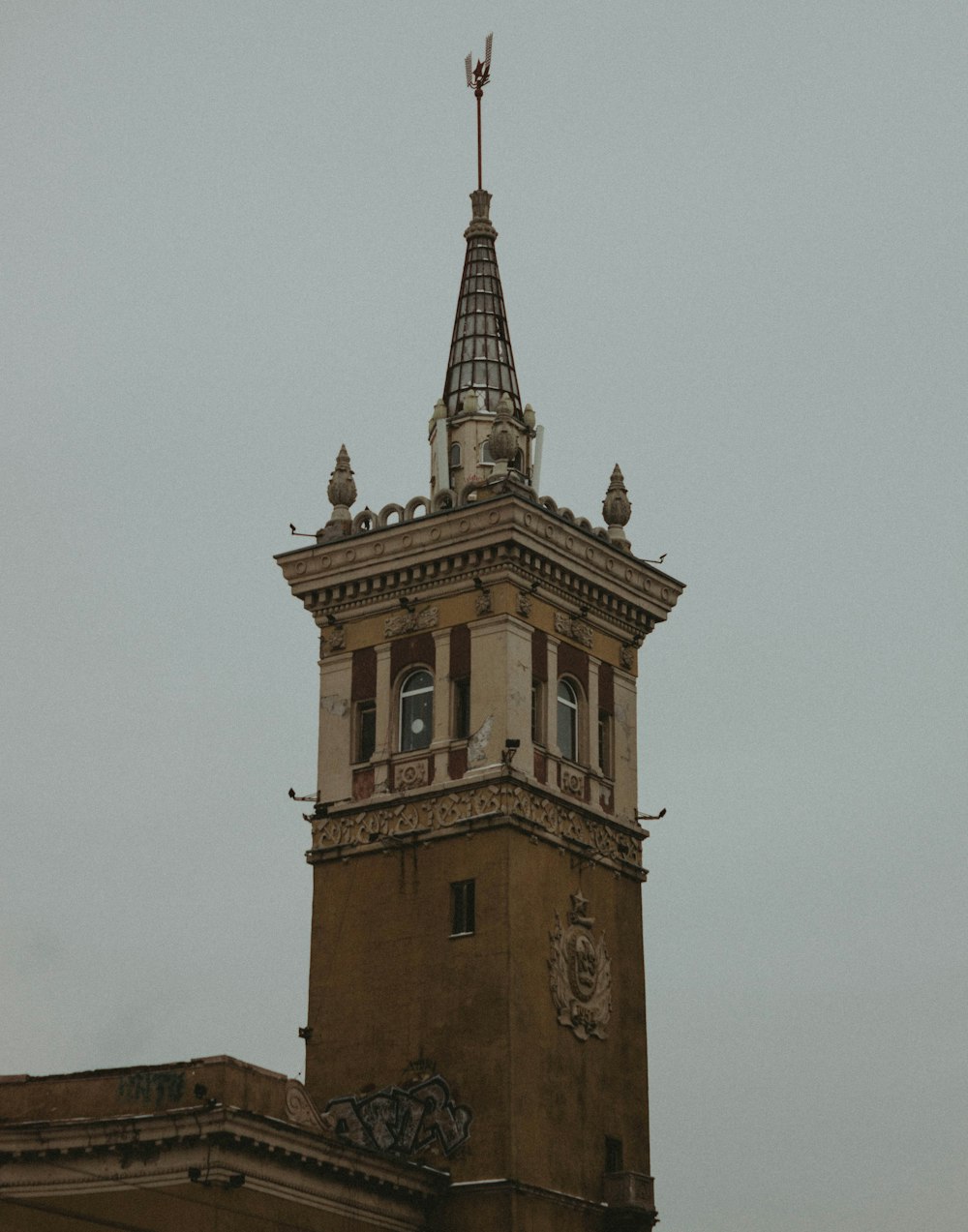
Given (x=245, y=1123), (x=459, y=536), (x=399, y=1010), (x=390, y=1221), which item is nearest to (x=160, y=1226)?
(x=245, y=1123)

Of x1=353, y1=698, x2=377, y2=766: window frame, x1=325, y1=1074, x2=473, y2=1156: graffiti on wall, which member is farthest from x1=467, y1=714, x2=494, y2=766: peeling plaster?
x1=325, y1=1074, x2=473, y2=1156: graffiti on wall

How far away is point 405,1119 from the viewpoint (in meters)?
54.5

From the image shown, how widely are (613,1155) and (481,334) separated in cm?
2167

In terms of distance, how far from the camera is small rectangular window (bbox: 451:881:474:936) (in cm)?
5575

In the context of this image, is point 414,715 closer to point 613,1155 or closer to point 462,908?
point 462,908

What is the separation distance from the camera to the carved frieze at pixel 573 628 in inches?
2351

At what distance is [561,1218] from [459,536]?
630 inches

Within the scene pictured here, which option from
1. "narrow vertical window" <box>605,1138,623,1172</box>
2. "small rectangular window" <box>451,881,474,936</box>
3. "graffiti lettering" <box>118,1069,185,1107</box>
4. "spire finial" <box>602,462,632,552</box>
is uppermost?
"spire finial" <box>602,462,632,552</box>

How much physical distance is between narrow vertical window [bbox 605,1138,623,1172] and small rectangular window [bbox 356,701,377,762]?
1069 cm

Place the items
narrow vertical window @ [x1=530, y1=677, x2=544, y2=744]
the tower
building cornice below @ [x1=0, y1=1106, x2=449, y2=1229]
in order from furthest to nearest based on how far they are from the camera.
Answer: narrow vertical window @ [x1=530, y1=677, x2=544, y2=744]
the tower
building cornice below @ [x1=0, y1=1106, x2=449, y2=1229]

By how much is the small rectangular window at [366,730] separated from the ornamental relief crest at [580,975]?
→ 6173 millimetres

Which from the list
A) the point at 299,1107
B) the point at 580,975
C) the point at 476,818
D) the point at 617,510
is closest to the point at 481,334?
the point at 617,510

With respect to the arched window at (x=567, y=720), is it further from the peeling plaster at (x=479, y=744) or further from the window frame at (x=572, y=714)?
the peeling plaster at (x=479, y=744)

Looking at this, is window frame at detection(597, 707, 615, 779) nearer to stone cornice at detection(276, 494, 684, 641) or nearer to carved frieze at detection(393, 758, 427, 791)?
stone cornice at detection(276, 494, 684, 641)
